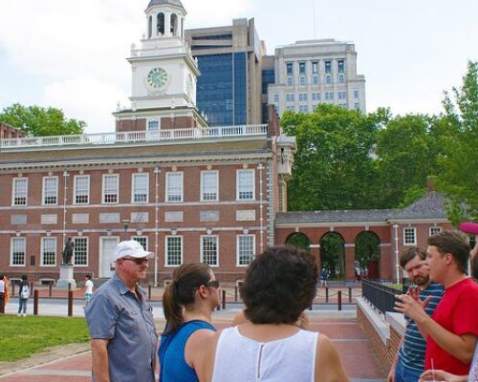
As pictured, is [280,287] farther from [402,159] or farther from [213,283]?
[402,159]

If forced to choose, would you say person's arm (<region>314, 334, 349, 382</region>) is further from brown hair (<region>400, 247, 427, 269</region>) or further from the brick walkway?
the brick walkway

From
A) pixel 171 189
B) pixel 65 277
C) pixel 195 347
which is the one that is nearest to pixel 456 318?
pixel 195 347

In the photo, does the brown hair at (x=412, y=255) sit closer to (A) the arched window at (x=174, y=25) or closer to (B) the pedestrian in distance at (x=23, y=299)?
(B) the pedestrian in distance at (x=23, y=299)

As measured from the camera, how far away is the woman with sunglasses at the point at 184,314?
12.3 ft

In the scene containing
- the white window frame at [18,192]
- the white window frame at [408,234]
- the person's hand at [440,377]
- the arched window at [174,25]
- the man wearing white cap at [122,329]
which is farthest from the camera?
the arched window at [174,25]

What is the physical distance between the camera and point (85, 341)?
15.0m

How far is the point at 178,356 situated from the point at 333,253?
56.6 meters

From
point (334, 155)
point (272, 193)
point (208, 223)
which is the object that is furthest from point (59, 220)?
point (334, 155)

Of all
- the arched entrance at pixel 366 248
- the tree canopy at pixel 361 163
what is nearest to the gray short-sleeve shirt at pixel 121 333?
the tree canopy at pixel 361 163

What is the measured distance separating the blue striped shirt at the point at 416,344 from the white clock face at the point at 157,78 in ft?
151

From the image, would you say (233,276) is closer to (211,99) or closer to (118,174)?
(118,174)

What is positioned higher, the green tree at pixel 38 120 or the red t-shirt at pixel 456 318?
the green tree at pixel 38 120

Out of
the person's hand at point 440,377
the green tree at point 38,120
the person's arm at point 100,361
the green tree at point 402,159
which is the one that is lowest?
the person's arm at point 100,361

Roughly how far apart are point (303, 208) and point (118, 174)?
18.7 m
